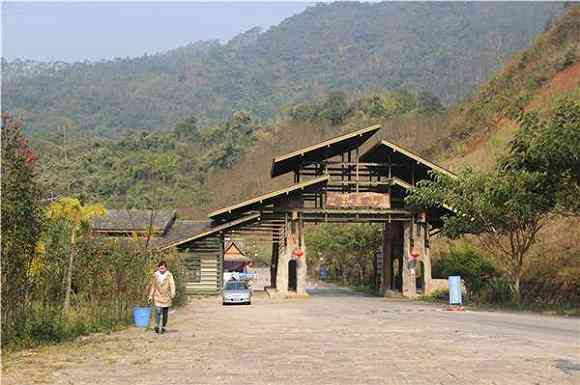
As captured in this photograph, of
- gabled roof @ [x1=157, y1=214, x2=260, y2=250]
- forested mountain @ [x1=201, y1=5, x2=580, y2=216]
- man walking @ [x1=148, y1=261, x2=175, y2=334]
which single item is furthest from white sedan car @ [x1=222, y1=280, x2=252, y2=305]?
man walking @ [x1=148, y1=261, x2=175, y2=334]

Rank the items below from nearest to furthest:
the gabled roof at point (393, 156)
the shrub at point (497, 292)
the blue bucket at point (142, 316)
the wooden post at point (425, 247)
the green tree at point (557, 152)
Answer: the blue bucket at point (142, 316) < the green tree at point (557, 152) < the shrub at point (497, 292) < the gabled roof at point (393, 156) < the wooden post at point (425, 247)

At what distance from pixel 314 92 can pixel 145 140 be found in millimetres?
A: 72154

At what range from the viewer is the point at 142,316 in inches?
731

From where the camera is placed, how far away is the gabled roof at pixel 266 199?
3619cm

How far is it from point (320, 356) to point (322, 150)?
26998mm

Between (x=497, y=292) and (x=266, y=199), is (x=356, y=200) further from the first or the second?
(x=497, y=292)

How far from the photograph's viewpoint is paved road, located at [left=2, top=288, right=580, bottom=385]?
9727 millimetres

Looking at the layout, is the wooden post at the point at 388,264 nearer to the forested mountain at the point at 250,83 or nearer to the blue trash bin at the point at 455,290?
the blue trash bin at the point at 455,290

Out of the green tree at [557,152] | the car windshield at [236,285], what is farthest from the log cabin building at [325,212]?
the green tree at [557,152]

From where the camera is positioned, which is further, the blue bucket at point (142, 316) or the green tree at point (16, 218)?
the blue bucket at point (142, 316)

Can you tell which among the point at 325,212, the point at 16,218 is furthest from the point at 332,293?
the point at 16,218

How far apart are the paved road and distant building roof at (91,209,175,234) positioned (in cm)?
2723

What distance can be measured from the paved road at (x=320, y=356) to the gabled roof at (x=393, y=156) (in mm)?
18501

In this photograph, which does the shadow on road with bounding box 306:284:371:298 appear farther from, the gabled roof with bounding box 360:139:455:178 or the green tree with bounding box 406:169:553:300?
the green tree with bounding box 406:169:553:300
